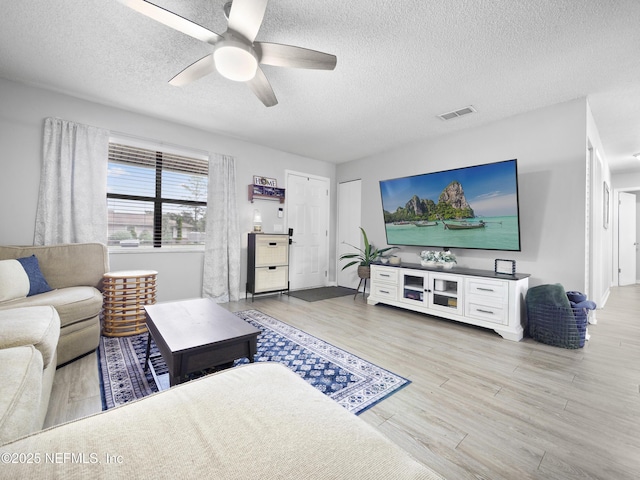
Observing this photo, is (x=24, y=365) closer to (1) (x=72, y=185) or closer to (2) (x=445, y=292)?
(1) (x=72, y=185)

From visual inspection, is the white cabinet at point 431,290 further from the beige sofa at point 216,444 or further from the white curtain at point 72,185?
the white curtain at point 72,185

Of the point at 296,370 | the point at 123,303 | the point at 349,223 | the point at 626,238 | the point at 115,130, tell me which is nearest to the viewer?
the point at 296,370

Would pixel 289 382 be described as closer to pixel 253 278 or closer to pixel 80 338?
pixel 80 338

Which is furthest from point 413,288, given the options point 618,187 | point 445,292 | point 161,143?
point 618,187

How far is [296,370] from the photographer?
6.87 ft

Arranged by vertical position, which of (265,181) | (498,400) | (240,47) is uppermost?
(240,47)

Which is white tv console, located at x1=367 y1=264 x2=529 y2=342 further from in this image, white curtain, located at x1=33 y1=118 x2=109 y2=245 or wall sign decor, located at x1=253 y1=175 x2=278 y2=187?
white curtain, located at x1=33 y1=118 x2=109 y2=245

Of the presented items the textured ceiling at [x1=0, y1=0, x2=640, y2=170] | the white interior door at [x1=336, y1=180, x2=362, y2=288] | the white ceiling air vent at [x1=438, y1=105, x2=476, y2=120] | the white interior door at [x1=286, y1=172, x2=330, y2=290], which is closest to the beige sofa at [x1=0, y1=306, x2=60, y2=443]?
the textured ceiling at [x1=0, y1=0, x2=640, y2=170]

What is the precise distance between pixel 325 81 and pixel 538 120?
246 centimetres

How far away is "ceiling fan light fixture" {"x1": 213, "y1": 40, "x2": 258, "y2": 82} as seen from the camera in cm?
179

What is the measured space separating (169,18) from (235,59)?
15.8 inches

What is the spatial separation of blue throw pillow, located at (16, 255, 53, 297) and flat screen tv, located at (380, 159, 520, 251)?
4.01 m

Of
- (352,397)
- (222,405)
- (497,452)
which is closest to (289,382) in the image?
(222,405)

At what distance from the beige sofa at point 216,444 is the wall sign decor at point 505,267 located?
298cm
